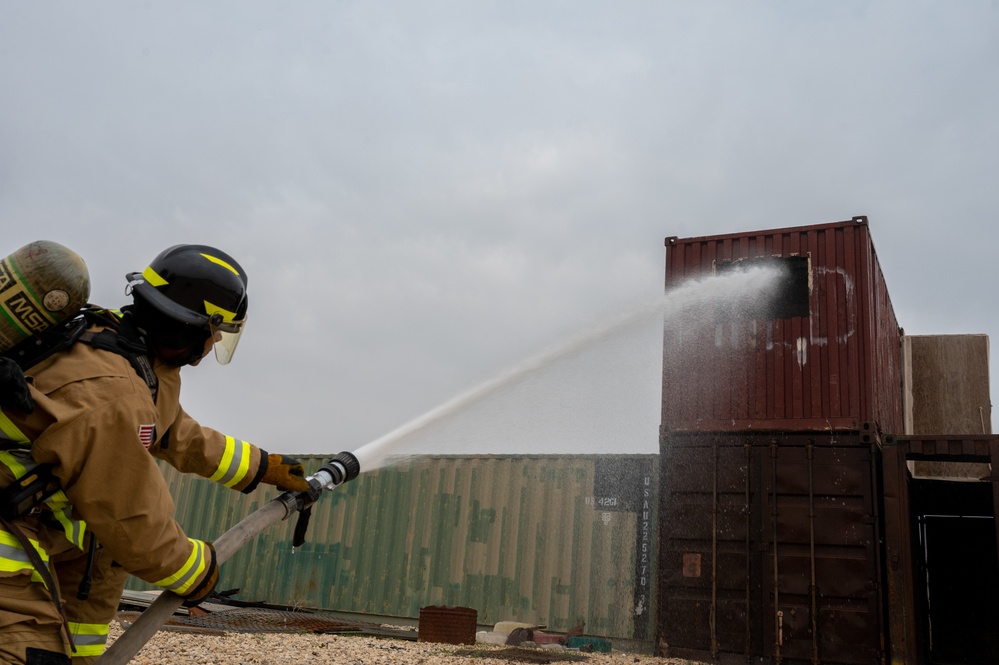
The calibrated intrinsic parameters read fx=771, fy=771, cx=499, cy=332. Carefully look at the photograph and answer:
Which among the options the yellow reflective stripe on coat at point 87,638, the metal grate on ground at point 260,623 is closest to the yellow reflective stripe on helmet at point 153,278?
the yellow reflective stripe on coat at point 87,638

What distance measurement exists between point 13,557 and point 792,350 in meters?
8.28

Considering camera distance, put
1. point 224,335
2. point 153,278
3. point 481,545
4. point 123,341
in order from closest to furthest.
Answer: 1. point 123,341
2. point 153,278
3. point 224,335
4. point 481,545

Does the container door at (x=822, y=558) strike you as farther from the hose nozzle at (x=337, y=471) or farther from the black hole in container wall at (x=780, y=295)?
the hose nozzle at (x=337, y=471)

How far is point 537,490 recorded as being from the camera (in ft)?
43.8

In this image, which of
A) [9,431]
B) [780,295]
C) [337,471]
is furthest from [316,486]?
[780,295]

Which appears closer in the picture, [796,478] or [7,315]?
[7,315]

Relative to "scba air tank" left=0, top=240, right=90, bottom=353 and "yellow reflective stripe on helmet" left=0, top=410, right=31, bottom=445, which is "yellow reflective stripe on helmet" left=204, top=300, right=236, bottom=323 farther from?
"yellow reflective stripe on helmet" left=0, top=410, right=31, bottom=445

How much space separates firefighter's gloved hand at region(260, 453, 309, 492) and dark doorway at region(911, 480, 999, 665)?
10.0 metres

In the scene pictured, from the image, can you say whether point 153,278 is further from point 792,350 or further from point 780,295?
point 780,295

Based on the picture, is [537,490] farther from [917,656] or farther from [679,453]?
[917,656]

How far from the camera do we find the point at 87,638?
8.76 ft

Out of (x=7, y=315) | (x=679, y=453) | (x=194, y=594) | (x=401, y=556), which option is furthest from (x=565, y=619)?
(x=7, y=315)

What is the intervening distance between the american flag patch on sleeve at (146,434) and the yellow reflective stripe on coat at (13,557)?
1.41 ft

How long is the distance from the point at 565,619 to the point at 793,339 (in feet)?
19.9
